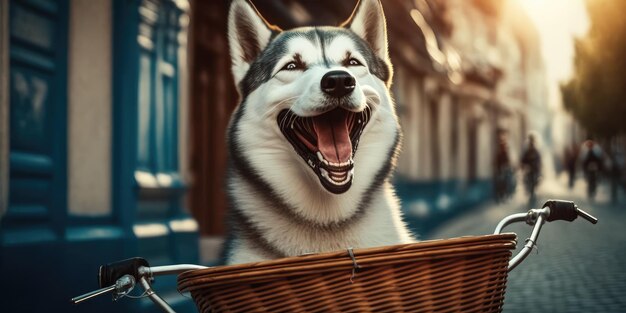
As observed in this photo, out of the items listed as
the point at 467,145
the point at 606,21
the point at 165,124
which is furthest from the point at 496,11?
the point at 165,124

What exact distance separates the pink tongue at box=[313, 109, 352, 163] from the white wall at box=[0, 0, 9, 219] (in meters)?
2.12

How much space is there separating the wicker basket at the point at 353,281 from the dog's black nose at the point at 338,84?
0.64 meters

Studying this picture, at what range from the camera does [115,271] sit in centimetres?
190

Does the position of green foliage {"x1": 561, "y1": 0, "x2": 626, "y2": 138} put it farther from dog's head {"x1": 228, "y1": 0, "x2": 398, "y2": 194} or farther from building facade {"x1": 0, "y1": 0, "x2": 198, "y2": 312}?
dog's head {"x1": 228, "y1": 0, "x2": 398, "y2": 194}

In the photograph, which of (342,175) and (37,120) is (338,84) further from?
(37,120)

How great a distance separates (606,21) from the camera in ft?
55.0

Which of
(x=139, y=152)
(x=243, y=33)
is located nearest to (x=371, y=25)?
(x=243, y=33)

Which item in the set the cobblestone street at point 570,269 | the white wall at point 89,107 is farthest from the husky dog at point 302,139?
the cobblestone street at point 570,269

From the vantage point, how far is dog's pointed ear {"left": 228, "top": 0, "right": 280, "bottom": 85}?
8.68 ft

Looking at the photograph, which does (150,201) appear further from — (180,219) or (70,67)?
(70,67)

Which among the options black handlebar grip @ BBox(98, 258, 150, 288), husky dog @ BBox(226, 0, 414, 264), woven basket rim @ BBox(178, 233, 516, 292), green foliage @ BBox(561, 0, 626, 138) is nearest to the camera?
woven basket rim @ BBox(178, 233, 516, 292)

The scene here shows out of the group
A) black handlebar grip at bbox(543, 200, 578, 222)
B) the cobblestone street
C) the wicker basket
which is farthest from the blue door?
the cobblestone street

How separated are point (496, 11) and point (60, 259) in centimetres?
2221

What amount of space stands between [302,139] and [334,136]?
107 millimetres
